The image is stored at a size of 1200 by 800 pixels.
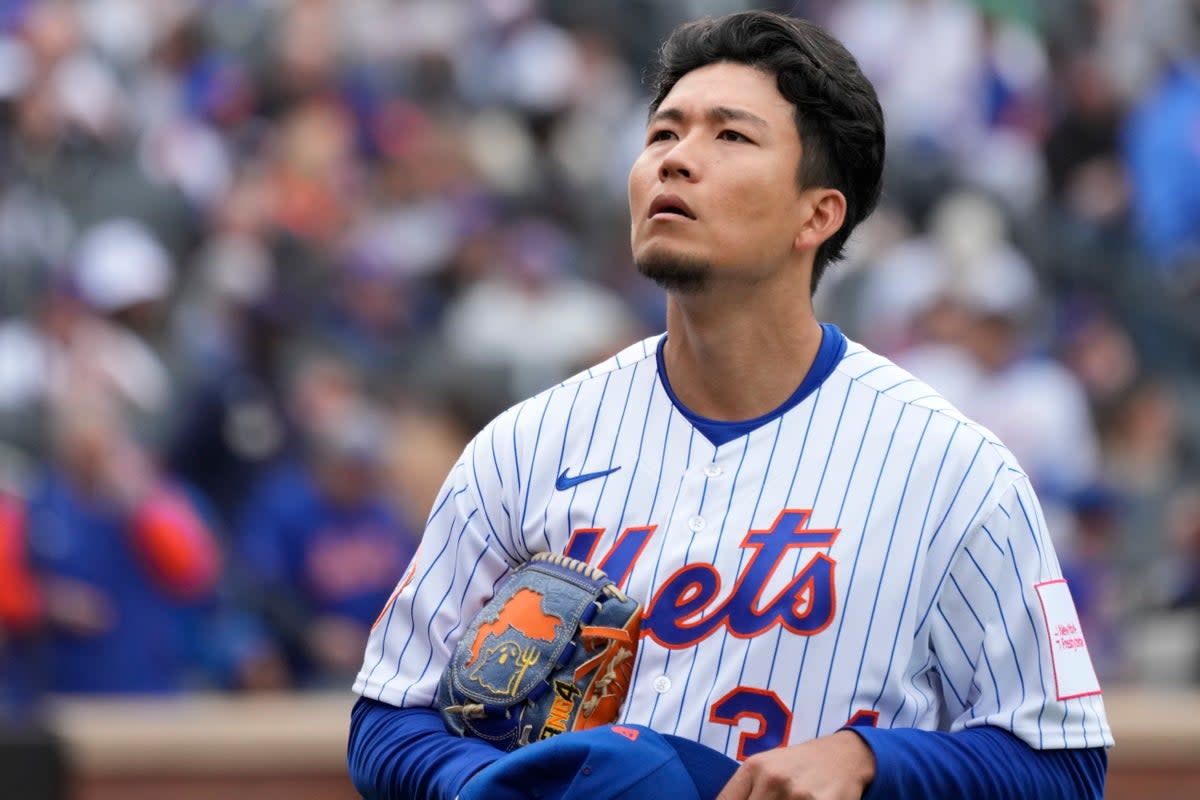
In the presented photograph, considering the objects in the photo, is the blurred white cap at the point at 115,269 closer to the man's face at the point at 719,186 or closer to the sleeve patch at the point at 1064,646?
the man's face at the point at 719,186

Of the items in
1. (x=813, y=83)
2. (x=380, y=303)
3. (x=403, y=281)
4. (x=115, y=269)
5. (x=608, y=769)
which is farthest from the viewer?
(x=403, y=281)

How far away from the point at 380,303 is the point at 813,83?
192 inches

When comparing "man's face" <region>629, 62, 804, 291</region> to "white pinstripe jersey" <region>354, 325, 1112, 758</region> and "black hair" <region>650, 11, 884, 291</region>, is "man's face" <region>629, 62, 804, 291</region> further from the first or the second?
"white pinstripe jersey" <region>354, 325, 1112, 758</region>

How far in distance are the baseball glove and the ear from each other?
61 centimetres

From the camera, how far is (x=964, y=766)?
2455 mm

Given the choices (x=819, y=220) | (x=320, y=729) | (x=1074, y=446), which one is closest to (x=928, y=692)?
(x=819, y=220)

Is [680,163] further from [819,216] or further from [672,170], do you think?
[819,216]

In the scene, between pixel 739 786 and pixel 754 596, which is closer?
pixel 739 786

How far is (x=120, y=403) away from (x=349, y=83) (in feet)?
9.07

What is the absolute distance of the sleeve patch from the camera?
2512mm

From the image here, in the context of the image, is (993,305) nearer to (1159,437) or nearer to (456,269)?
(1159,437)

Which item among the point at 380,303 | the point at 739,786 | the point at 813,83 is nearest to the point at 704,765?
the point at 739,786

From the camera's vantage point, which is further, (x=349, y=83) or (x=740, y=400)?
(x=349, y=83)

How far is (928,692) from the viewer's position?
2604 millimetres
